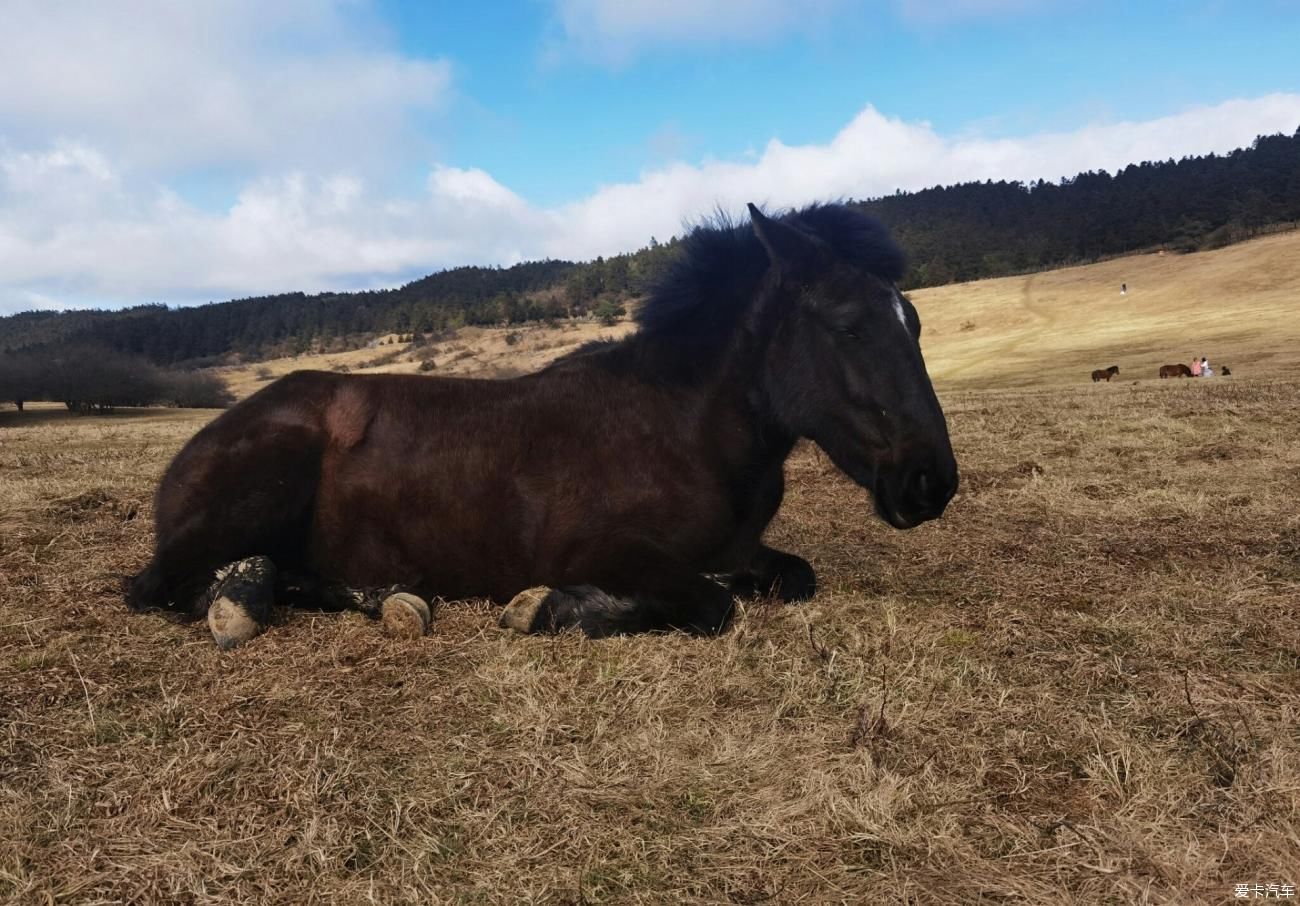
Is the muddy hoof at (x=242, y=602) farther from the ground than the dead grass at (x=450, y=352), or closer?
closer

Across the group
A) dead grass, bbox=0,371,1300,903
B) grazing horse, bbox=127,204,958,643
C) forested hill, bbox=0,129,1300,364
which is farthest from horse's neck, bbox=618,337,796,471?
forested hill, bbox=0,129,1300,364

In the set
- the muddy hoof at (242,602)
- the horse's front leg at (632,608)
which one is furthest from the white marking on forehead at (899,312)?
the muddy hoof at (242,602)

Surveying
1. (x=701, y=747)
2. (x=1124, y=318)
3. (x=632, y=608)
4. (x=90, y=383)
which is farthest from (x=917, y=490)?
(x=1124, y=318)

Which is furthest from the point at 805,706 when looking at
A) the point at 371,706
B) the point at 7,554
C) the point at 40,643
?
the point at 7,554

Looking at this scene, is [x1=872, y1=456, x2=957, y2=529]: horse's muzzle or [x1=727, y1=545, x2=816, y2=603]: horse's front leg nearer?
[x1=872, y1=456, x2=957, y2=529]: horse's muzzle

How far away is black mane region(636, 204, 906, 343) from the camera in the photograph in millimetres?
4461

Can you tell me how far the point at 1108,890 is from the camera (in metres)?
2.02

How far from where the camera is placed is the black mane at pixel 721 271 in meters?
4.46

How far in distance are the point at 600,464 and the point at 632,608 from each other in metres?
0.92

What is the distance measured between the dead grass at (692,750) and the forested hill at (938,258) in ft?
327

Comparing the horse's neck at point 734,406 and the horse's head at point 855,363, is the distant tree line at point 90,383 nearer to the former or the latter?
the horse's neck at point 734,406

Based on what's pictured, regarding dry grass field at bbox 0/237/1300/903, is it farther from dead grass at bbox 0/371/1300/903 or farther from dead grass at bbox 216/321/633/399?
dead grass at bbox 216/321/633/399

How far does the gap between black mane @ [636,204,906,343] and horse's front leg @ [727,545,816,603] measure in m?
1.50

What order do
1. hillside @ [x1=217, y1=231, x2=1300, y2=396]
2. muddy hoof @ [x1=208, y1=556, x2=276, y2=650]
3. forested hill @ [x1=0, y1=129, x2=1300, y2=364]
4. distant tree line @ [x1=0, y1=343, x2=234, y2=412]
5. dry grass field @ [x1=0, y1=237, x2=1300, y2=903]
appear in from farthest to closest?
forested hill @ [x1=0, y1=129, x2=1300, y2=364]
distant tree line @ [x1=0, y1=343, x2=234, y2=412]
hillside @ [x1=217, y1=231, x2=1300, y2=396]
muddy hoof @ [x1=208, y1=556, x2=276, y2=650]
dry grass field @ [x1=0, y1=237, x2=1300, y2=903]
